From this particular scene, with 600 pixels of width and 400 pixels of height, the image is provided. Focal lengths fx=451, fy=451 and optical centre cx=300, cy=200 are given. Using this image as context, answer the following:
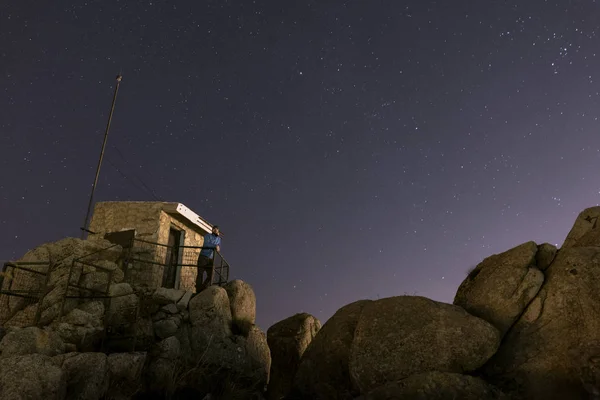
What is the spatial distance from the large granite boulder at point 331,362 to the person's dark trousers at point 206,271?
20.2 ft

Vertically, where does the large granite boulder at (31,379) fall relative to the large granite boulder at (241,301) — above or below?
below

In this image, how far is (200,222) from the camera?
2122cm

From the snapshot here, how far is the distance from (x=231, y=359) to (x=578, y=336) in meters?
9.92

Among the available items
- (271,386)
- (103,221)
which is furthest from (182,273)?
(271,386)

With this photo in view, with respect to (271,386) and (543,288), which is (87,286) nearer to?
(271,386)

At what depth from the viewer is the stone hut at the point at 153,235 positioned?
1786 cm

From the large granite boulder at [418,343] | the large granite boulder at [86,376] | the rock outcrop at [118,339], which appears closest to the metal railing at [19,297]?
the rock outcrop at [118,339]

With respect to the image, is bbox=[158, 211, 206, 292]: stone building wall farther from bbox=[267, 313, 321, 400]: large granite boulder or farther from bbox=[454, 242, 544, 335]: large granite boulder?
bbox=[454, 242, 544, 335]: large granite boulder

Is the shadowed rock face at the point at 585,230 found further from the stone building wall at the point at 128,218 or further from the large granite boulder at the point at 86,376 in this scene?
the stone building wall at the point at 128,218

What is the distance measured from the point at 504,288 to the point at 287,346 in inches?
346

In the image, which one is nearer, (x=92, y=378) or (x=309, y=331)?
(x=92, y=378)

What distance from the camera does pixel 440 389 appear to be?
8.46 metres

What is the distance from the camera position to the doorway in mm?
19375

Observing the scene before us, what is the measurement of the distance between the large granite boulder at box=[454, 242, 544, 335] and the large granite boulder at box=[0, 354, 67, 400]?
9.24 meters
